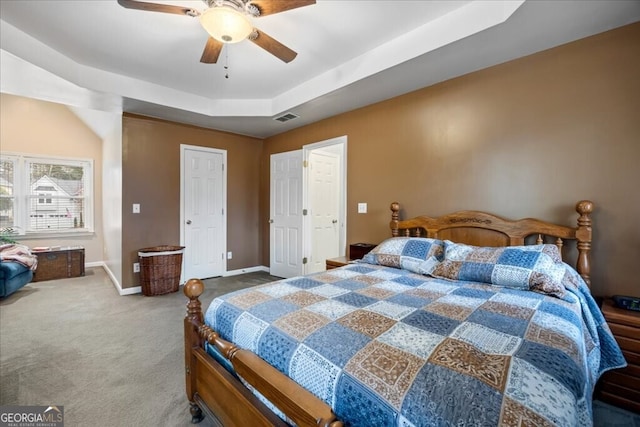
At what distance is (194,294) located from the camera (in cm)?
154

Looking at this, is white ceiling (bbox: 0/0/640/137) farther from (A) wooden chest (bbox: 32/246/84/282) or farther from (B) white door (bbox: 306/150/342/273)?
(A) wooden chest (bbox: 32/246/84/282)

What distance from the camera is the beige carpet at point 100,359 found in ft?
5.50

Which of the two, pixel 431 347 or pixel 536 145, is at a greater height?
pixel 536 145

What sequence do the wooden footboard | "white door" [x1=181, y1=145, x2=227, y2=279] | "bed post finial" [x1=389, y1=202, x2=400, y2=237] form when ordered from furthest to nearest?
"white door" [x1=181, y1=145, x2=227, y2=279] → "bed post finial" [x1=389, y1=202, x2=400, y2=237] → the wooden footboard

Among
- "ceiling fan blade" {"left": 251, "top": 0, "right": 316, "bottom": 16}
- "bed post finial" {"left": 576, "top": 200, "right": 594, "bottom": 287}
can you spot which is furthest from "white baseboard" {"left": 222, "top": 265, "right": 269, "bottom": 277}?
"bed post finial" {"left": 576, "top": 200, "right": 594, "bottom": 287}

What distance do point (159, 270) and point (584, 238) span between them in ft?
14.5

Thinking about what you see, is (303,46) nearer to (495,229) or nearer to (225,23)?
(225,23)

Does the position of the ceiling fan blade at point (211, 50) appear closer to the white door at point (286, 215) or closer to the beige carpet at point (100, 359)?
the white door at point (286, 215)

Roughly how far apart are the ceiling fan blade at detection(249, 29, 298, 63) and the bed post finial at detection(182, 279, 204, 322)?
5.41 ft

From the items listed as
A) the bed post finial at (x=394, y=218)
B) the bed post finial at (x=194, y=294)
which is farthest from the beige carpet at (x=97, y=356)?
the bed post finial at (x=394, y=218)

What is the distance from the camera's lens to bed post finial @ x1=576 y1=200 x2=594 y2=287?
1.92 metres

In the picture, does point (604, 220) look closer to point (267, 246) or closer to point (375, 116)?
point (375, 116)

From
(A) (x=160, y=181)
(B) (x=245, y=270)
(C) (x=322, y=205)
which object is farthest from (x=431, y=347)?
(B) (x=245, y=270)

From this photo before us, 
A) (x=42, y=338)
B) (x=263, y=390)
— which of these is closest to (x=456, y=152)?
(x=263, y=390)
